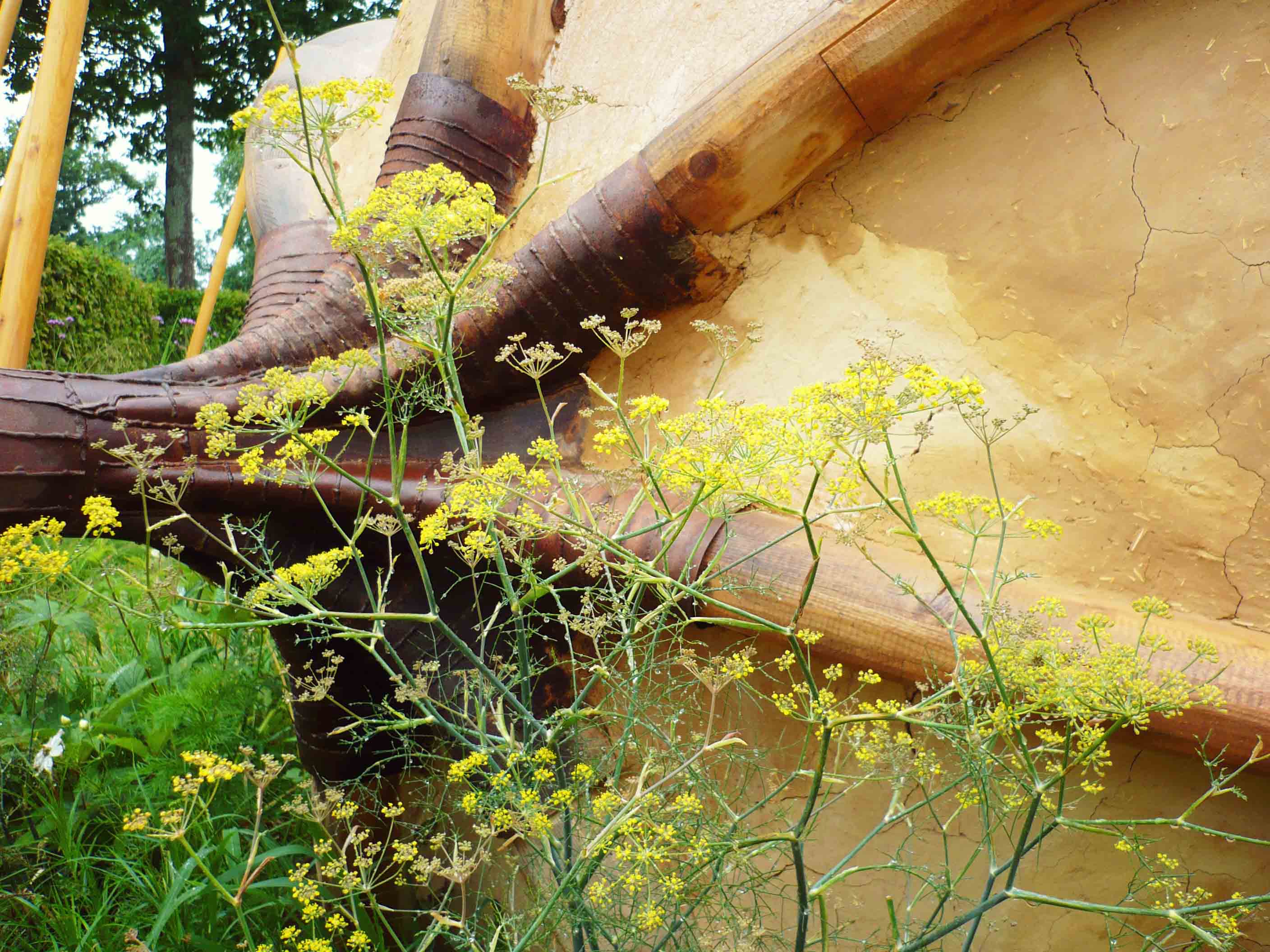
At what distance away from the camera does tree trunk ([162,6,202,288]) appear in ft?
45.8

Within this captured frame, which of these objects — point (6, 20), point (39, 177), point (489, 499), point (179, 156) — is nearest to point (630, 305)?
point (489, 499)

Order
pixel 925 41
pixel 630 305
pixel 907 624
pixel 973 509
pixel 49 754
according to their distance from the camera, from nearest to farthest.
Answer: pixel 973 509 < pixel 907 624 < pixel 925 41 < pixel 630 305 < pixel 49 754

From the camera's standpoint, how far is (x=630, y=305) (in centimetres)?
216

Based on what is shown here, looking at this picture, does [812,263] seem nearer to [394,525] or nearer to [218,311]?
[394,525]

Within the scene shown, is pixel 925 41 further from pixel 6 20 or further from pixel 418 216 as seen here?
pixel 6 20

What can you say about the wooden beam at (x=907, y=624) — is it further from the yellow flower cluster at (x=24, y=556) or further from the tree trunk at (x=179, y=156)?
the tree trunk at (x=179, y=156)

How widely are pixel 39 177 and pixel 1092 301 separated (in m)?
2.91

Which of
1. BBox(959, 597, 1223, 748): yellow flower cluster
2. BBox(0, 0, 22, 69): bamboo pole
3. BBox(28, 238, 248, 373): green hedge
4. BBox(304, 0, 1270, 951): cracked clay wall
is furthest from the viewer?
BBox(28, 238, 248, 373): green hedge

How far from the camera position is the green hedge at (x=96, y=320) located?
658 cm

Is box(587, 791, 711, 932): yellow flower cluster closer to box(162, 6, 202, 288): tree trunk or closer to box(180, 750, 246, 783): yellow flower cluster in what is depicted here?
box(180, 750, 246, 783): yellow flower cluster

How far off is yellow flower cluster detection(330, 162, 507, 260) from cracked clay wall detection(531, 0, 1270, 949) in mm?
955

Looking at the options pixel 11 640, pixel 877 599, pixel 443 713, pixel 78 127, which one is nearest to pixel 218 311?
pixel 78 127

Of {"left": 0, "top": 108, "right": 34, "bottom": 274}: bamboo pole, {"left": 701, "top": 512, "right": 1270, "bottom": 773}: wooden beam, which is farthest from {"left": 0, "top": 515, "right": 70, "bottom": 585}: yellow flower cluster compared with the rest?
{"left": 0, "top": 108, "right": 34, "bottom": 274}: bamboo pole

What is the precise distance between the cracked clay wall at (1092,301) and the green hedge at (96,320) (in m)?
4.89
